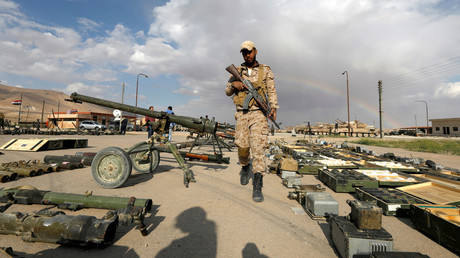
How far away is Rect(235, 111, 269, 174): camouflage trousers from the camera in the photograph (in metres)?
3.61

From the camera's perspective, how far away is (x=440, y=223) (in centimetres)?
206

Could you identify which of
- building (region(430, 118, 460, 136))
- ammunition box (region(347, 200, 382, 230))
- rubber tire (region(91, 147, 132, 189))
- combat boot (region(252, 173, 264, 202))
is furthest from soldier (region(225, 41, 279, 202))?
building (region(430, 118, 460, 136))

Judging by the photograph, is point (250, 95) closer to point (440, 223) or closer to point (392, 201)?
point (392, 201)

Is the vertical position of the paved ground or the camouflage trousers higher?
the camouflage trousers

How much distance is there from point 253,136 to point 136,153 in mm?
2614

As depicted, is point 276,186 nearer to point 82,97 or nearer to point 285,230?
point 285,230

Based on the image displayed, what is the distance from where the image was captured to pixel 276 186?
423 cm

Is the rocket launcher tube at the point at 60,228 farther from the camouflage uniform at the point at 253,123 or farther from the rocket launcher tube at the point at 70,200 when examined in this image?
the camouflage uniform at the point at 253,123

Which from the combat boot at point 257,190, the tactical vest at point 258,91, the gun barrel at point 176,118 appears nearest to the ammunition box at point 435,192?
the combat boot at point 257,190

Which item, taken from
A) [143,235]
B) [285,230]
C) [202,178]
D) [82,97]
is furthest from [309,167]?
[82,97]

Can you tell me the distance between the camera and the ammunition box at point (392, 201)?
277 cm

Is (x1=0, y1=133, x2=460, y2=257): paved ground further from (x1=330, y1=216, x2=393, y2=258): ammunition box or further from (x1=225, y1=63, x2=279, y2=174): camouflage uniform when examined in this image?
(x1=225, y1=63, x2=279, y2=174): camouflage uniform

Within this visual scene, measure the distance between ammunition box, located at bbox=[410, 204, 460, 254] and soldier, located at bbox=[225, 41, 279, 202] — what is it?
2018mm

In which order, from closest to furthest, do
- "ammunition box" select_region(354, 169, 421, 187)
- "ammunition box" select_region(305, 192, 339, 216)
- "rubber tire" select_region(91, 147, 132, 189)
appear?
1. "ammunition box" select_region(305, 192, 339, 216)
2. "rubber tire" select_region(91, 147, 132, 189)
3. "ammunition box" select_region(354, 169, 421, 187)
